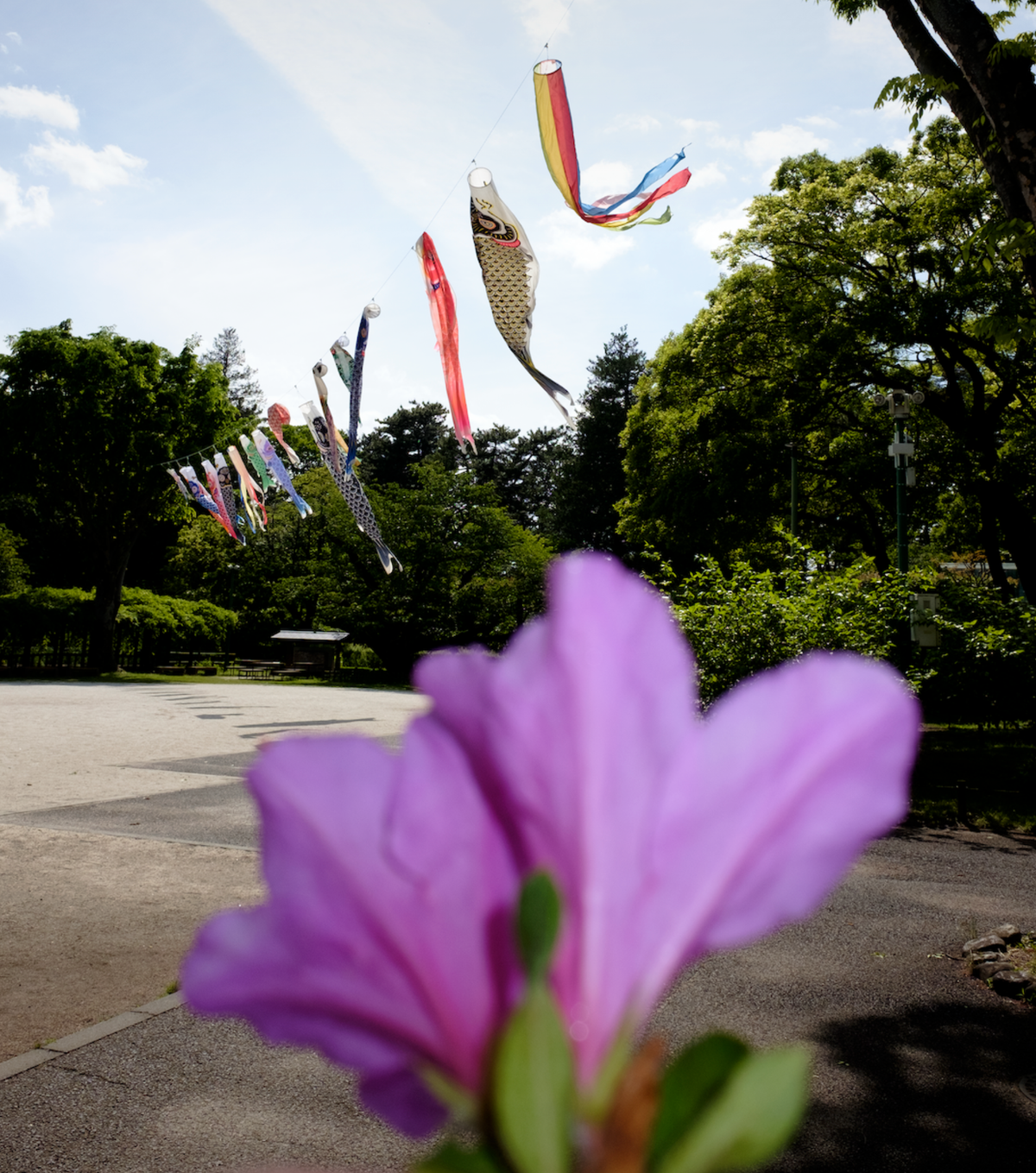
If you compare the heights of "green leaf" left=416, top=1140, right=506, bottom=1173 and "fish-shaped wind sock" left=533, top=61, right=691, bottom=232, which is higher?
"fish-shaped wind sock" left=533, top=61, right=691, bottom=232

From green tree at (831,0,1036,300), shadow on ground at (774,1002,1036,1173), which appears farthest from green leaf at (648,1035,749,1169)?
green tree at (831,0,1036,300)

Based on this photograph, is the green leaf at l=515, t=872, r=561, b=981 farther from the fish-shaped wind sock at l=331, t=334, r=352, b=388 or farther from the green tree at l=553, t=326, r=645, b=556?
the green tree at l=553, t=326, r=645, b=556

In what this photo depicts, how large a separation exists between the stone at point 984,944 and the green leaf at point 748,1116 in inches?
256

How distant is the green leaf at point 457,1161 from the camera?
223mm

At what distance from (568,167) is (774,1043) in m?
4.98

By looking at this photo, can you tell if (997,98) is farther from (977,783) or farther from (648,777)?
(977,783)

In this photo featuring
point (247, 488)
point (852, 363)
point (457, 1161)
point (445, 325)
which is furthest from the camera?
point (247, 488)

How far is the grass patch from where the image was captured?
9812mm

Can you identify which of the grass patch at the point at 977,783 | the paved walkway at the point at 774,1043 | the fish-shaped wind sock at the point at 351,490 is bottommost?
the paved walkway at the point at 774,1043

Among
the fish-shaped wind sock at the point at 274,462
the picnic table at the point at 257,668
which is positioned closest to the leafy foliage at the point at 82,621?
the picnic table at the point at 257,668

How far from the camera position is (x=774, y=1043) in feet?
14.9

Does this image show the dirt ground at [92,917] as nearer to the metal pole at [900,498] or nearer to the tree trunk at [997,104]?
the tree trunk at [997,104]

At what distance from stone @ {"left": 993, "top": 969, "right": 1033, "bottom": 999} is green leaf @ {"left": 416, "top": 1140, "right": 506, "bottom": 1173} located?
238 inches

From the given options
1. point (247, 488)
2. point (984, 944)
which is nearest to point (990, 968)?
point (984, 944)
